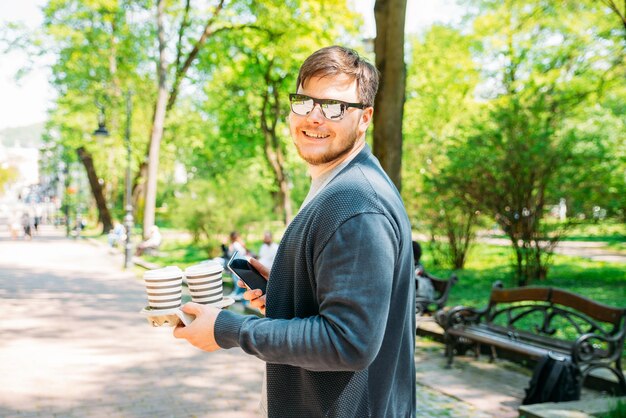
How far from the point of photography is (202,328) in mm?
1645

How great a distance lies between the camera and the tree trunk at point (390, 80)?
760 cm

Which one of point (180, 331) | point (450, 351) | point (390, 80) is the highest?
point (390, 80)

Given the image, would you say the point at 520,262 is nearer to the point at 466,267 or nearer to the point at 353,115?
the point at 466,267

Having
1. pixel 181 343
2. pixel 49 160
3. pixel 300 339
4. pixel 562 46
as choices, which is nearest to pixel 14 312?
pixel 181 343

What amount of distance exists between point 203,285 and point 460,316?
6.51 meters

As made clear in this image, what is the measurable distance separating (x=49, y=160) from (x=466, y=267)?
133 ft

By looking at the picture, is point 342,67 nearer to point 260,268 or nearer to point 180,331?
point 260,268

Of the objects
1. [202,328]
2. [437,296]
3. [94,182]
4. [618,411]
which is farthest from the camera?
[94,182]

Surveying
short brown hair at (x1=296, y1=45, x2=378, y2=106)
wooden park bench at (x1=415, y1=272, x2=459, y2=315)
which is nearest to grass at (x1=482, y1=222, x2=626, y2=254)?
wooden park bench at (x1=415, y1=272, x2=459, y2=315)

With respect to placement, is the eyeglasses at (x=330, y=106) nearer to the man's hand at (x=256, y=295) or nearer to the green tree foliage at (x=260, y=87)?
the man's hand at (x=256, y=295)

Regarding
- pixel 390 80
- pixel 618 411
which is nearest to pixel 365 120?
pixel 618 411

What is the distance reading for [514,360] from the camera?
747 cm

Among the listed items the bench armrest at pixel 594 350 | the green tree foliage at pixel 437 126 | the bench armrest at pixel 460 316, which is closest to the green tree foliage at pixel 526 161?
the green tree foliage at pixel 437 126

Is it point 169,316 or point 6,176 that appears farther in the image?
point 6,176
